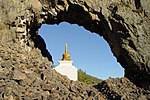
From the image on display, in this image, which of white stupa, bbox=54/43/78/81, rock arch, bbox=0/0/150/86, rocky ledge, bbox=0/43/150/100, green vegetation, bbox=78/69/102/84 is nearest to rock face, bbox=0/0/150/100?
rock arch, bbox=0/0/150/86

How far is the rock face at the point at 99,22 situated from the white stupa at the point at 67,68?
12968 mm

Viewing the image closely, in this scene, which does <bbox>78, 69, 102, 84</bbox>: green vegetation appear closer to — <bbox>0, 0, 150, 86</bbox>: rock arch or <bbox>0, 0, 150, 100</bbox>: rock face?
<bbox>0, 0, 150, 100</bbox>: rock face

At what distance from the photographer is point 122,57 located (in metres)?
26.1

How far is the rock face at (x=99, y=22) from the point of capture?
21562 millimetres

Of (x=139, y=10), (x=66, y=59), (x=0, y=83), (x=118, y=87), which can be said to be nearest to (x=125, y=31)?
(x=139, y=10)

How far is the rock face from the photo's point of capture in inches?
849

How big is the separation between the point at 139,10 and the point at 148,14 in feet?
2.33

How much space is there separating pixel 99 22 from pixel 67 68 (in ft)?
52.5

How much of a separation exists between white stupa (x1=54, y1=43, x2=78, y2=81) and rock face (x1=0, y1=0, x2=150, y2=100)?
12968 millimetres

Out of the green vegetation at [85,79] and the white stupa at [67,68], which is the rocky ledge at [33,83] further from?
the green vegetation at [85,79]

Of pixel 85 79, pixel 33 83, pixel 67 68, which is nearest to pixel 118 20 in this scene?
pixel 33 83

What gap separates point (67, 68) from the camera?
132 ft

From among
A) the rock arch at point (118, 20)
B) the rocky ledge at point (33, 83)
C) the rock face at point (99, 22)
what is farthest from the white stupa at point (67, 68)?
the rocky ledge at point (33, 83)

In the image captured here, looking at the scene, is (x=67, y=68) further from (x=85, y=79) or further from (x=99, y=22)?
(x=99, y=22)
